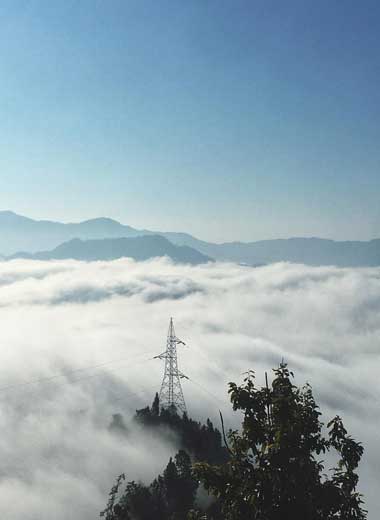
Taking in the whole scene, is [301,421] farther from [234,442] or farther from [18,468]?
[18,468]

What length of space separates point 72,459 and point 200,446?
4865 cm

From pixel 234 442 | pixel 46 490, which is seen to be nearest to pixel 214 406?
pixel 46 490

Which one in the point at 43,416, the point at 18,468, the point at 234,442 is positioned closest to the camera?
the point at 234,442

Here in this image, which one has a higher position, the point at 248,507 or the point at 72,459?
the point at 248,507

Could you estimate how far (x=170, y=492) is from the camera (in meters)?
58.6

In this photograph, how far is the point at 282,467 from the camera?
11.1 metres

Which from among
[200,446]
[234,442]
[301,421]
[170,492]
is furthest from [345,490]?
[200,446]

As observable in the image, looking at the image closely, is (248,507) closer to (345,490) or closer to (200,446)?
(345,490)

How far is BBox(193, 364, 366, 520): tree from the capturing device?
35.8ft

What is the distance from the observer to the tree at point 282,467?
429 inches

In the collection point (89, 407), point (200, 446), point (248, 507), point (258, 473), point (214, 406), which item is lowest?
point (214, 406)

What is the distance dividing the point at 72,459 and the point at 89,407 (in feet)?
176

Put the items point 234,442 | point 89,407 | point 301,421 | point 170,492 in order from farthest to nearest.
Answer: point 89,407
point 170,492
point 234,442
point 301,421

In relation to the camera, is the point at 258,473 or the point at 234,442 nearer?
the point at 258,473
